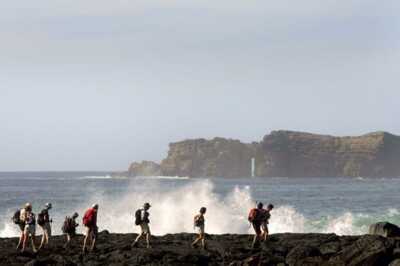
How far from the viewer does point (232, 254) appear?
25.8m

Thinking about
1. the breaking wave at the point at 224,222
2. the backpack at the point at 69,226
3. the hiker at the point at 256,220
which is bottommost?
the breaking wave at the point at 224,222

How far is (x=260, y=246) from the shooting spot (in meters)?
27.7

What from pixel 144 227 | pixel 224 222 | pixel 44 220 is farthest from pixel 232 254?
pixel 224 222

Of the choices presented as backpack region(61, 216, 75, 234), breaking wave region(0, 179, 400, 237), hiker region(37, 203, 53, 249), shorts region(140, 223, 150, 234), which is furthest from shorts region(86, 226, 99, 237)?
breaking wave region(0, 179, 400, 237)

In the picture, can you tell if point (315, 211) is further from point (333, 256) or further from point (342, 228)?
point (333, 256)

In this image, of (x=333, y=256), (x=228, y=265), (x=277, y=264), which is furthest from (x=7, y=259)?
(x=333, y=256)

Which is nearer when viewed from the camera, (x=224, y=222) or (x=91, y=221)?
(x=91, y=221)

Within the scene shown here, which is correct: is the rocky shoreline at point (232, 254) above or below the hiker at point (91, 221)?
below

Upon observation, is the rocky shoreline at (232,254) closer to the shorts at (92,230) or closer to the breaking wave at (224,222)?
the shorts at (92,230)

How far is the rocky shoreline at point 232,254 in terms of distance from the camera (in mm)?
22953

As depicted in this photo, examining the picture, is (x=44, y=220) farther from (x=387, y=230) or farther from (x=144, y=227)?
(x=387, y=230)

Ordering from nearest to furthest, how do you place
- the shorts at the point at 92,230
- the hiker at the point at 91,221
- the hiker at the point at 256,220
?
the hiker at the point at 91,221, the shorts at the point at 92,230, the hiker at the point at 256,220

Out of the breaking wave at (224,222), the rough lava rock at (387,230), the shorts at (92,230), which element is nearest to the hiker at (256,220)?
the rough lava rock at (387,230)

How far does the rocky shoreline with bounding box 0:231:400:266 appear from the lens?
904 inches
